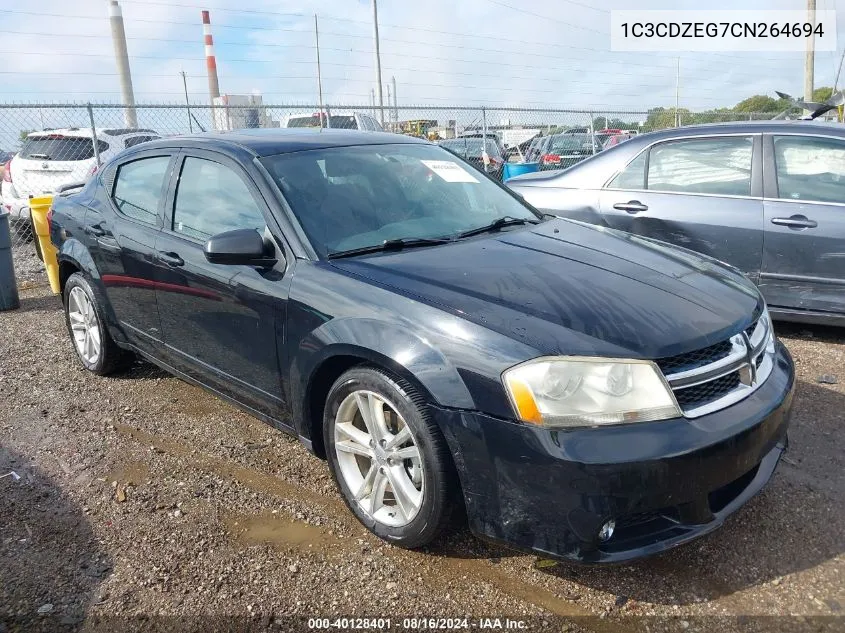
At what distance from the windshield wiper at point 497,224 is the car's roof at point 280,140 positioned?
0.77 m

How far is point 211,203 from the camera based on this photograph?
3.42 metres

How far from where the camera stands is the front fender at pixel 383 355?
2307mm

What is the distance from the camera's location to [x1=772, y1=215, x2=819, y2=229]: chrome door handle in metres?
4.65

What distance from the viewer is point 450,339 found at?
232 centimetres

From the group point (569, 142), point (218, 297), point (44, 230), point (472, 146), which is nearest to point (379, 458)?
point (218, 297)

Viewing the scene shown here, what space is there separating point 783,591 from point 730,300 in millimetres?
1070

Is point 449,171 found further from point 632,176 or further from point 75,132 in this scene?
point 75,132

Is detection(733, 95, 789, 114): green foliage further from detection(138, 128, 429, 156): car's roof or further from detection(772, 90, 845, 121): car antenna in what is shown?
detection(138, 128, 429, 156): car's roof

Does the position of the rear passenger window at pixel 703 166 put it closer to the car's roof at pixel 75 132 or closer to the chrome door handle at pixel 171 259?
the chrome door handle at pixel 171 259

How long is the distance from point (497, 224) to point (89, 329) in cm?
296

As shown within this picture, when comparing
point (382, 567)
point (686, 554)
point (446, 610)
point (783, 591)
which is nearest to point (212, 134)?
point (382, 567)

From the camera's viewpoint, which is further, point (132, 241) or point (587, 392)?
point (132, 241)

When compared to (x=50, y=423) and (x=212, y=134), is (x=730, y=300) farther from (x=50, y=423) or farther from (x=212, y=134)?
(x=50, y=423)

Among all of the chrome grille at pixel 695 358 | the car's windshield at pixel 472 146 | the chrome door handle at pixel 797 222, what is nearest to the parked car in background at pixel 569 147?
the car's windshield at pixel 472 146
